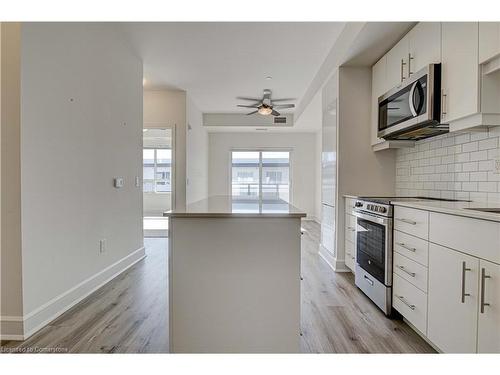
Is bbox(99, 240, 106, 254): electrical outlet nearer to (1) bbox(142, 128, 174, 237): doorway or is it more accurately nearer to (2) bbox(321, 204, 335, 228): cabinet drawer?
(2) bbox(321, 204, 335, 228): cabinet drawer

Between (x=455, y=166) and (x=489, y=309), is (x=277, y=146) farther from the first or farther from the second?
(x=489, y=309)

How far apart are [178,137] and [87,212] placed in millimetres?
2833

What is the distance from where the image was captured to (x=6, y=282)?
77.7 inches

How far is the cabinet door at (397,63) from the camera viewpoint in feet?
9.03

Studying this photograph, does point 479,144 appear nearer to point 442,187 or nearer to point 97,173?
point 442,187

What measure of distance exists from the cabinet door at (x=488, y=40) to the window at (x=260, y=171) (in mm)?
6422

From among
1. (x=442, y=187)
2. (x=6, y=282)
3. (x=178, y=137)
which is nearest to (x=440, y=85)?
(x=442, y=187)

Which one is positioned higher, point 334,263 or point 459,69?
point 459,69

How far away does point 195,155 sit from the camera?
6355mm

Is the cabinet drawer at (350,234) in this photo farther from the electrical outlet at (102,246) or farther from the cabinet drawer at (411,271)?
the electrical outlet at (102,246)

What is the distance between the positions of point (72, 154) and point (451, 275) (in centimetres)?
282

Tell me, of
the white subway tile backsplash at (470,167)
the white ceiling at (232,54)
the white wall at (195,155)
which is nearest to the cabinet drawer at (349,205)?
the white subway tile backsplash at (470,167)

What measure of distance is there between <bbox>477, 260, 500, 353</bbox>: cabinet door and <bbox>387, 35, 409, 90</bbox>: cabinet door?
1.94 meters

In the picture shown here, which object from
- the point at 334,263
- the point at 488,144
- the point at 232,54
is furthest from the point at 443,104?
the point at 232,54
